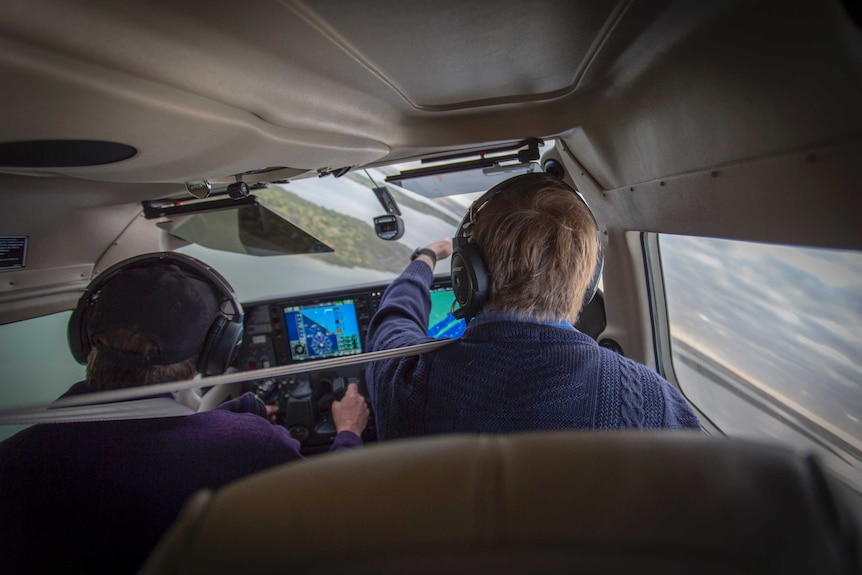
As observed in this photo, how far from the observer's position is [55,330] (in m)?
2.11

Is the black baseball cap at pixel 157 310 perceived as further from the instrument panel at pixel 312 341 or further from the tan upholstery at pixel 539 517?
the instrument panel at pixel 312 341

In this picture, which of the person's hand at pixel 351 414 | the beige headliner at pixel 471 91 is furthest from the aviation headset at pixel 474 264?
the person's hand at pixel 351 414

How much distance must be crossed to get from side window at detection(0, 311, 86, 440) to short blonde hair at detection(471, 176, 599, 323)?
184 cm

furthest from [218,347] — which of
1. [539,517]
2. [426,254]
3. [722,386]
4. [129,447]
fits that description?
[722,386]

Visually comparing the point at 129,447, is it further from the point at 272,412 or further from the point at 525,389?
the point at 272,412

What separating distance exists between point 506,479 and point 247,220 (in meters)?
2.48

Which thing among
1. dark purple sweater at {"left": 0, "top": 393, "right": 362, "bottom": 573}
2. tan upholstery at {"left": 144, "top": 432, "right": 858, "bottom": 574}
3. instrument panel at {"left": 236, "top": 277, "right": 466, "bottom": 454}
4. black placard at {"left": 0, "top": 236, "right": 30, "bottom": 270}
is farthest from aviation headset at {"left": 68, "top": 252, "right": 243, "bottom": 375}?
instrument panel at {"left": 236, "top": 277, "right": 466, "bottom": 454}

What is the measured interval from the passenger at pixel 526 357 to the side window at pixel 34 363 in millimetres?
1568

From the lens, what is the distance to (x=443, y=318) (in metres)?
2.75

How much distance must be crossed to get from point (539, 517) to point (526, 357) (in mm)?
821

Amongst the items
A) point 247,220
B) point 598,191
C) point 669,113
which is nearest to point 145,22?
point 669,113

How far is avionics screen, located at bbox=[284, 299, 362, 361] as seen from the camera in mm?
2672

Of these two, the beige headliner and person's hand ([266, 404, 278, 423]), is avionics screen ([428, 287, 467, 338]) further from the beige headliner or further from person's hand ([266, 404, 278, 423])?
the beige headliner

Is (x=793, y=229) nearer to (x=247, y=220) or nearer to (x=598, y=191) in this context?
(x=598, y=191)
